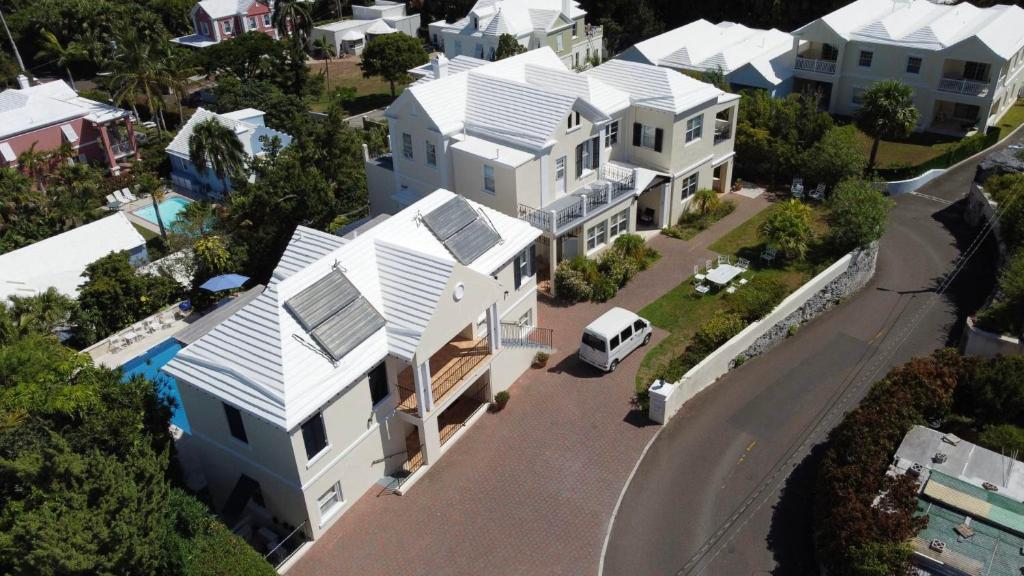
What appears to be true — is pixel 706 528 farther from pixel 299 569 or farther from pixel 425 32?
pixel 425 32

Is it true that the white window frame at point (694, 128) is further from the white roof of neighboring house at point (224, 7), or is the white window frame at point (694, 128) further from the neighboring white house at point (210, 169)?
the white roof of neighboring house at point (224, 7)

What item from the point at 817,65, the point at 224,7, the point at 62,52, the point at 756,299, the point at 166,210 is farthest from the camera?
the point at 224,7

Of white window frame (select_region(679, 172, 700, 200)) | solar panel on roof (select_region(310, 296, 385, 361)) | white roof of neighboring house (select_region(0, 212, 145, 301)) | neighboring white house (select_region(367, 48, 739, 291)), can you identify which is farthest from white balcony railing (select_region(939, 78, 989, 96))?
white roof of neighboring house (select_region(0, 212, 145, 301))

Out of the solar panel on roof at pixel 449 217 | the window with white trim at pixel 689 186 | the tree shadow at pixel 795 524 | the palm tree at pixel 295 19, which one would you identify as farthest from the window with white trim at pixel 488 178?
the palm tree at pixel 295 19

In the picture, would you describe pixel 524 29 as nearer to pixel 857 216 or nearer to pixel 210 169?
pixel 210 169

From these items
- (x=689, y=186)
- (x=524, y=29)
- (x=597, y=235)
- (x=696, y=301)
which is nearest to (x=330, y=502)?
(x=696, y=301)

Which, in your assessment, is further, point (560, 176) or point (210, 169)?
point (210, 169)

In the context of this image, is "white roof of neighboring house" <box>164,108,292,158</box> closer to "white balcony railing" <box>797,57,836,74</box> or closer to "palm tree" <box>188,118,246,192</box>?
"palm tree" <box>188,118,246,192</box>

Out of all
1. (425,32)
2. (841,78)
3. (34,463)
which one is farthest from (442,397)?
(425,32)
